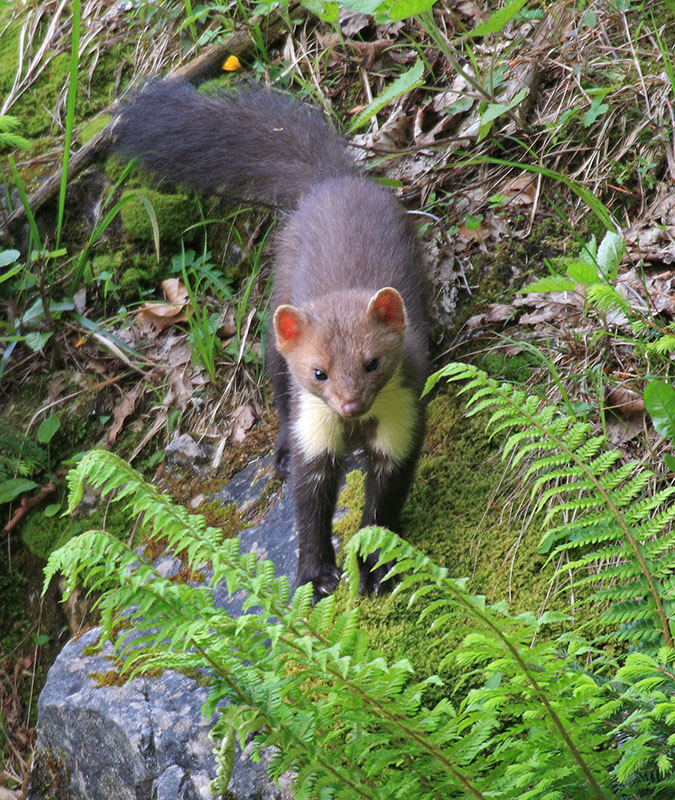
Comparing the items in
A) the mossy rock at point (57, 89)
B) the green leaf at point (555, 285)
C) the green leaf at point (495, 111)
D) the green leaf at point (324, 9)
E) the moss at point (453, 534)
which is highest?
the green leaf at point (324, 9)

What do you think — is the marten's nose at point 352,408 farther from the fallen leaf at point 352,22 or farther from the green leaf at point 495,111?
the fallen leaf at point 352,22

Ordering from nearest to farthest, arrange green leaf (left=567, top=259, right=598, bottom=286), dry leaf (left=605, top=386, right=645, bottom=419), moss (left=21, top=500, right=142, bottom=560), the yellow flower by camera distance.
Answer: green leaf (left=567, top=259, right=598, bottom=286) < dry leaf (left=605, top=386, right=645, bottom=419) < moss (left=21, top=500, right=142, bottom=560) < the yellow flower

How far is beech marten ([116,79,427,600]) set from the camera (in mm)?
3947

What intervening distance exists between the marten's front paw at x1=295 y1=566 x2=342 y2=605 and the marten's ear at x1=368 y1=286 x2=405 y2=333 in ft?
3.71

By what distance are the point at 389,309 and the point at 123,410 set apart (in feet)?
7.49

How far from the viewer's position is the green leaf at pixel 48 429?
548 cm

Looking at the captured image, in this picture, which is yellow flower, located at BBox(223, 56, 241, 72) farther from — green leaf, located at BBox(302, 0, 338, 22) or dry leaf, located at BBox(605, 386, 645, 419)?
dry leaf, located at BBox(605, 386, 645, 419)

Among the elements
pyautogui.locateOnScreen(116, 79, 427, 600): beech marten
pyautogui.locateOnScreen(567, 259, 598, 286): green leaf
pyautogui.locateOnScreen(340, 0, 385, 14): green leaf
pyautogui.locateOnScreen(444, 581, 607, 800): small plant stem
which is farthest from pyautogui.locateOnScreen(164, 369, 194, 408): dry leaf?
pyautogui.locateOnScreen(444, 581, 607, 800): small plant stem

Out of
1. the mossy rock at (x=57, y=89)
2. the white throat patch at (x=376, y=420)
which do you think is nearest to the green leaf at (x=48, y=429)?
the white throat patch at (x=376, y=420)

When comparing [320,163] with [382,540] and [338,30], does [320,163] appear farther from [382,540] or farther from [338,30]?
[382,540]

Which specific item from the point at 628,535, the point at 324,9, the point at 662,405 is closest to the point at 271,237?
the point at 324,9

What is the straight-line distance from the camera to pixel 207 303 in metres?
5.63

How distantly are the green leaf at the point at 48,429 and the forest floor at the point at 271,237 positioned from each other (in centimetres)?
1

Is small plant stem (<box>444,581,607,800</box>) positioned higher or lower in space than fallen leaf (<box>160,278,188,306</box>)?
higher
